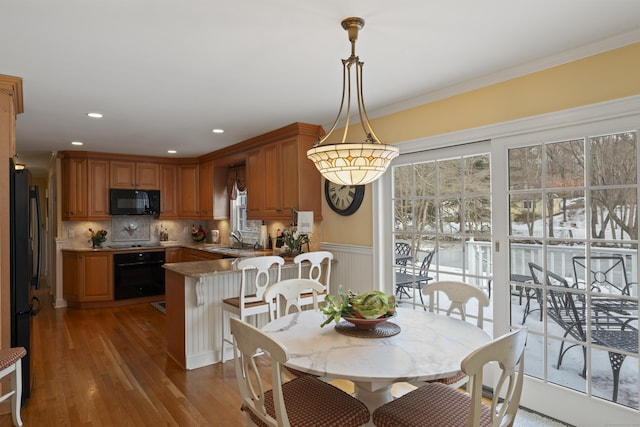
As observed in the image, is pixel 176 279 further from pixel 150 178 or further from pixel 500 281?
pixel 150 178

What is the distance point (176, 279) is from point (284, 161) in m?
1.75

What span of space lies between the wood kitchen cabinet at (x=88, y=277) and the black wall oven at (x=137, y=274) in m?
0.09

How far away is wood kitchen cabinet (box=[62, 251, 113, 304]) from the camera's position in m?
5.64

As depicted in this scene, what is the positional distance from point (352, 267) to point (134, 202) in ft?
13.4

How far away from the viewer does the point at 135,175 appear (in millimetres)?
6367

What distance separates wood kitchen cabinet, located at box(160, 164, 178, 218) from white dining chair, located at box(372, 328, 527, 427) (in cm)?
574

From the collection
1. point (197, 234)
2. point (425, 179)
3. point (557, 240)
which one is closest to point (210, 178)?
point (197, 234)

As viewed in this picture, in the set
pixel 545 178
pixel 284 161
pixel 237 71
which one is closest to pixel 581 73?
pixel 545 178

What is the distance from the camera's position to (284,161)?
4.46 metres

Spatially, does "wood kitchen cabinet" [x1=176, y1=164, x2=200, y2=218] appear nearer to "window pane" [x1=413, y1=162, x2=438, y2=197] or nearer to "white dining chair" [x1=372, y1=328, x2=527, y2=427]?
"window pane" [x1=413, y1=162, x2=438, y2=197]

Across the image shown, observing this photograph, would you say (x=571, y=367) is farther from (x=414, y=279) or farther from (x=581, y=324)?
(x=414, y=279)

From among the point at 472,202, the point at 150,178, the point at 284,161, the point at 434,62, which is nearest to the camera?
the point at 434,62

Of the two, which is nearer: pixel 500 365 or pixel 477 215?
pixel 500 365

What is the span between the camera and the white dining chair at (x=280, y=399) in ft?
4.99
